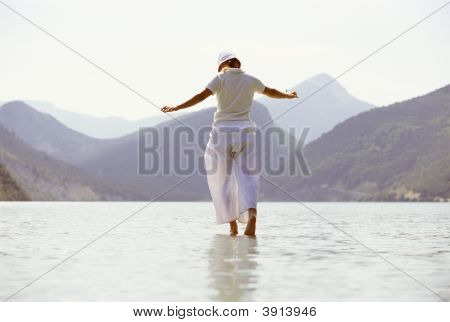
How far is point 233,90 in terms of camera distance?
34.7ft

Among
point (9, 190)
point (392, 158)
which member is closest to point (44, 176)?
point (9, 190)

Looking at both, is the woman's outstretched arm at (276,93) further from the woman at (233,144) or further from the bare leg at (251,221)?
the bare leg at (251,221)

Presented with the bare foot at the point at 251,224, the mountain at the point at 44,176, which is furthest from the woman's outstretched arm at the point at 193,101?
the mountain at the point at 44,176

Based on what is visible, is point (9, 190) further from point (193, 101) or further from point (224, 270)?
point (224, 270)

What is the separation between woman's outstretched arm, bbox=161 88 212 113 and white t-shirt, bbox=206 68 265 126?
91 mm

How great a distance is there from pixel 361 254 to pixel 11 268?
151 inches

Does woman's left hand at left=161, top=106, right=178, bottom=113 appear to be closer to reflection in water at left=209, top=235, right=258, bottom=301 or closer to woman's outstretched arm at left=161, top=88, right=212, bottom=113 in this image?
woman's outstretched arm at left=161, top=88, right=212, bottom=113

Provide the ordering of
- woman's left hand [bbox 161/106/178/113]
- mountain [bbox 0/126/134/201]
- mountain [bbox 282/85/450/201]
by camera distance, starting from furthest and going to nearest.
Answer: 1. mountain [bbox 0/126/134/201]
2. mountain [bbox 282/85/450/201]
3. woman's left hand [bbox 161/106/178/113]

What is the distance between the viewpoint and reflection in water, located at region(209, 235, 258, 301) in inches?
199

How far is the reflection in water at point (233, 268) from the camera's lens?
5.06m

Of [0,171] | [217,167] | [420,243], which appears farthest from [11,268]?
[0,171]

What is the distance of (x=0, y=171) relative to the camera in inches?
5512

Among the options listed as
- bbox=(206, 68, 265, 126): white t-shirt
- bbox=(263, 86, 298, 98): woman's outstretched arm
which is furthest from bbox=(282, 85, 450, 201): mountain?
bbox=(206, 68, 265, 126): white t-shirt
